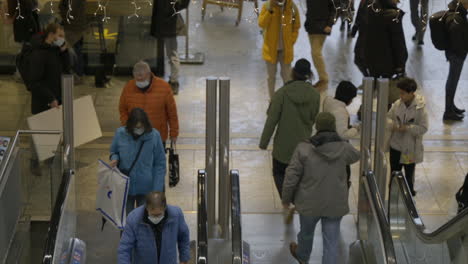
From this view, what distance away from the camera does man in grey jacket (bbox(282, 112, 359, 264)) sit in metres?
7.25

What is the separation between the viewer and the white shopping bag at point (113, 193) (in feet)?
24.9

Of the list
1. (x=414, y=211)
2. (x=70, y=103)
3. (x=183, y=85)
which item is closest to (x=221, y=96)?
(x=70, y=103)

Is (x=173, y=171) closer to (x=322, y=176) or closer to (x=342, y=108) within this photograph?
(x=342, y=108)

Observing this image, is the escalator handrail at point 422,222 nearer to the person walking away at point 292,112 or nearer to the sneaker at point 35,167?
the person walking away at point 292,112

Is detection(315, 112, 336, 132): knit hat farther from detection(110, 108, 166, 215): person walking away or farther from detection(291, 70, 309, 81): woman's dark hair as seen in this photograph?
detection(110, 108, 166, 215): person walking away

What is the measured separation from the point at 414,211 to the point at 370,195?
2.09ft

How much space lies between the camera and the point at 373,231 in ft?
25.3

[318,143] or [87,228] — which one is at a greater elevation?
[318,143]

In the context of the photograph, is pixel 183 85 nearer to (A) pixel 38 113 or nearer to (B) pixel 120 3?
(B) pixel 120 3

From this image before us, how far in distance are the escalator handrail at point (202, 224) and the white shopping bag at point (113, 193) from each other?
1.87 feet

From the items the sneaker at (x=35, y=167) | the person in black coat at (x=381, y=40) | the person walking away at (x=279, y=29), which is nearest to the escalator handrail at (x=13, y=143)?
the sneaker at (x=35, y=167)

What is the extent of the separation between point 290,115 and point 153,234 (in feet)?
7.03

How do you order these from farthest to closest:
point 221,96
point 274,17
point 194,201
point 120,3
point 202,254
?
1. point 120,3
2. point 274,17
3. point 194,201
4. point 221,96
5. point 202,254

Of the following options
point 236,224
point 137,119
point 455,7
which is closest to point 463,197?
point 236,224
